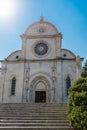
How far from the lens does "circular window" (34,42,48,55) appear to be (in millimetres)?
28469

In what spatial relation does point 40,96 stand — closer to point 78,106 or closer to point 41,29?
point 41,29

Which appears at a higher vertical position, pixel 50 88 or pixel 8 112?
pixel 50 88

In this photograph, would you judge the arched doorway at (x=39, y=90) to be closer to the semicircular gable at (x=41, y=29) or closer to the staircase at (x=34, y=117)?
the semicircular gable at (x=41, y=29)

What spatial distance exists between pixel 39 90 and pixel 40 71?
7.55ft

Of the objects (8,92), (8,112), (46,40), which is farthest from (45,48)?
(8,112)

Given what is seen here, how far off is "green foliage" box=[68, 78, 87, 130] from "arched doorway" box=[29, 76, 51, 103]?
1404 cm

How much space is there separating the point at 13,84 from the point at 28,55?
4205mm

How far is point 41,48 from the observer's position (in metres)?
28.8

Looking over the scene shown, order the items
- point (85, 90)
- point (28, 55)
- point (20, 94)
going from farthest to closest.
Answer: point (28, 55) → point (20, 94) → point (85, 90)

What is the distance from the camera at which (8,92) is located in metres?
26.5

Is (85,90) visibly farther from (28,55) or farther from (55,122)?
(28,55)

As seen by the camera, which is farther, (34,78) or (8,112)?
(34,78)

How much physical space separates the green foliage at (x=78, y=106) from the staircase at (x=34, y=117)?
81 centimetres

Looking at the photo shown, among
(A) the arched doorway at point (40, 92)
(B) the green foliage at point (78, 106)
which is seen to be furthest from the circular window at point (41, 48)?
(B) the green foliage at point (78, 106)
